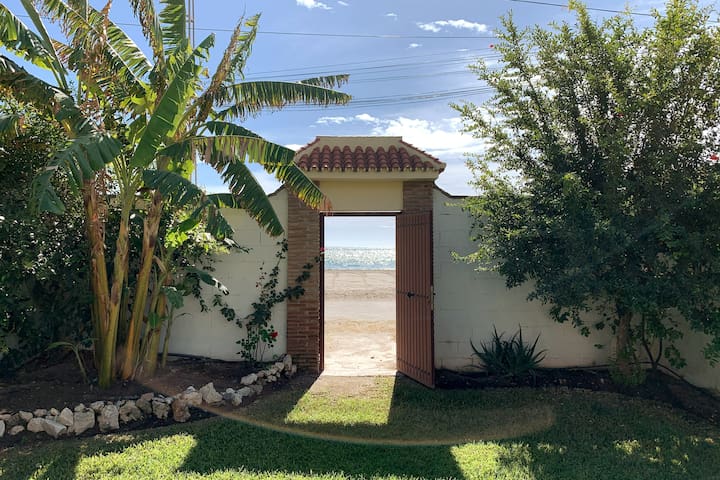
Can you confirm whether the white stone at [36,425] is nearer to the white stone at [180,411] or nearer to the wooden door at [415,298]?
the white stone at [180,411]

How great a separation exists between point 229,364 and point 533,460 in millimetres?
4688

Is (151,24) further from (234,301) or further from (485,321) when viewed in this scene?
(485,321)

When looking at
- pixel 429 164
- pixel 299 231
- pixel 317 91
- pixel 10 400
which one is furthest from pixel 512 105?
pixel 10 400

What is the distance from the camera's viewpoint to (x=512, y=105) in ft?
19.6

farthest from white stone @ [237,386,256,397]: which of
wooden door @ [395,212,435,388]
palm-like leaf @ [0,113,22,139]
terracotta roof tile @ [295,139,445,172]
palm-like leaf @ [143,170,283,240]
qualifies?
palm-like leaf @ [0,113,22,139]

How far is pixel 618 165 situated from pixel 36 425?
7095 millimetres

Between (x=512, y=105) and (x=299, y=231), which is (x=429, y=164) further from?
(x=299, y=231)

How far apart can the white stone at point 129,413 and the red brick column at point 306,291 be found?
244 cm

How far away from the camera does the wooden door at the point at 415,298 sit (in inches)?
247

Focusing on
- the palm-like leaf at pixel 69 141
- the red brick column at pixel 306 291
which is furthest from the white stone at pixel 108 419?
the red brick column at pixel 306 291

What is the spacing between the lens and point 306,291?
Result: 7.09 meters

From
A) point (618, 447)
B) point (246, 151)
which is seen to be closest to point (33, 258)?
point (246, 151)

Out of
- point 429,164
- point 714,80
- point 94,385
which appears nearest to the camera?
point 714,80

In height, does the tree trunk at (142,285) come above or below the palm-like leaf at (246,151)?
below
